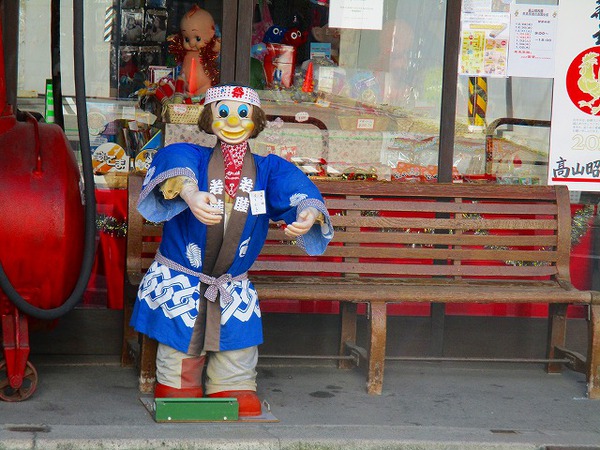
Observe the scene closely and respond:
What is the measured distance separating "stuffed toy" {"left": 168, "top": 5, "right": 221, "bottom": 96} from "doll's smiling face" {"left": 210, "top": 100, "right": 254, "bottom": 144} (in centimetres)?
111

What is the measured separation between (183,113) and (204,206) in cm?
159

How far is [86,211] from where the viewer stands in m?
4.80

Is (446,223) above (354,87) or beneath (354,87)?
beneath

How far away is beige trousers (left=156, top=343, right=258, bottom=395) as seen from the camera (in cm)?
479

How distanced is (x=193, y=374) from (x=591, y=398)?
6.53ft

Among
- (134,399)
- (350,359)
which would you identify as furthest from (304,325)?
(134,399)

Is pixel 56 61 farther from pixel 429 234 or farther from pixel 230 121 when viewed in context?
Result: pixel 429 234

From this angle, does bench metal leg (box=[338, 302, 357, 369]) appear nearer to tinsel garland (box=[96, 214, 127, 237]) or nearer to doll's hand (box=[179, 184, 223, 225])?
tinsel garland (box=[96, 214, 127, 237])

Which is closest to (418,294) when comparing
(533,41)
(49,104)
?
(533,41)

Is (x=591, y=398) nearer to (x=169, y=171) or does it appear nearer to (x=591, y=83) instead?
(x=591, y=83)

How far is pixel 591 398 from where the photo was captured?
5457 millimetres

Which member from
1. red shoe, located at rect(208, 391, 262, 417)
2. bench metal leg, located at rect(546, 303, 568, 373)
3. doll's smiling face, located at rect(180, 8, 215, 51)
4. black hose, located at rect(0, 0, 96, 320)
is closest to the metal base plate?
red shoe, located at rect(208, 391, 262, 417)

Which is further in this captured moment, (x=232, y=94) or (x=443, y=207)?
(x=443, y=207)

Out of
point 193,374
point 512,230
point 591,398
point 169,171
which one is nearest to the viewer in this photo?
point 169,171
